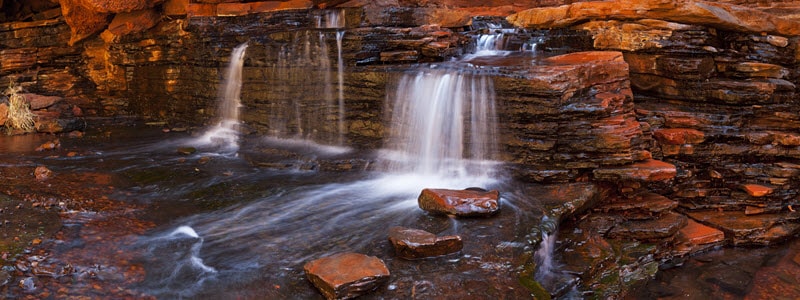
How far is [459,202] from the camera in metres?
5.91

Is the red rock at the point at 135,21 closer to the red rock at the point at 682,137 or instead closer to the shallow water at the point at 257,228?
the shallow water at the point at 257,228

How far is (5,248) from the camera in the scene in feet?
16.2

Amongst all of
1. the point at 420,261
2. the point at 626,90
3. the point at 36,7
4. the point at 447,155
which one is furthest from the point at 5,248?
the point at 36,7

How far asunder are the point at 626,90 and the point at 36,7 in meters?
13.2

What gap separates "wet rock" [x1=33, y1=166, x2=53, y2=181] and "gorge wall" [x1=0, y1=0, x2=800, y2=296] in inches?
133

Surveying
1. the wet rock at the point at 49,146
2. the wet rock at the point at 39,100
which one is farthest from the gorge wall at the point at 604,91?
the wet rock at the point at 49,146

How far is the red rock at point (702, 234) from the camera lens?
6.84 metres

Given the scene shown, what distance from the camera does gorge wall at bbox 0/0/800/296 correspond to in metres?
6.91

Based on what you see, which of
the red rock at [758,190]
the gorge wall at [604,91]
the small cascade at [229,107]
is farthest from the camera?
the small cascade at [229,107]

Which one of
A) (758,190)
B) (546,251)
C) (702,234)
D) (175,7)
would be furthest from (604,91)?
(175,7)

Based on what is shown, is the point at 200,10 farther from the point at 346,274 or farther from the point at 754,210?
the point at 754,210

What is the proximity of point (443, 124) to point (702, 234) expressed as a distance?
3376 mm

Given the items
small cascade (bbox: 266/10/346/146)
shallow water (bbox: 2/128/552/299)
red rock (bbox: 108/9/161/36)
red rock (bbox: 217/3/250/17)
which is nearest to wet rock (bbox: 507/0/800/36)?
shallow water (bbox: 2/128/552/299)

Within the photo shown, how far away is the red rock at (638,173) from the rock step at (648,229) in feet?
1.59
